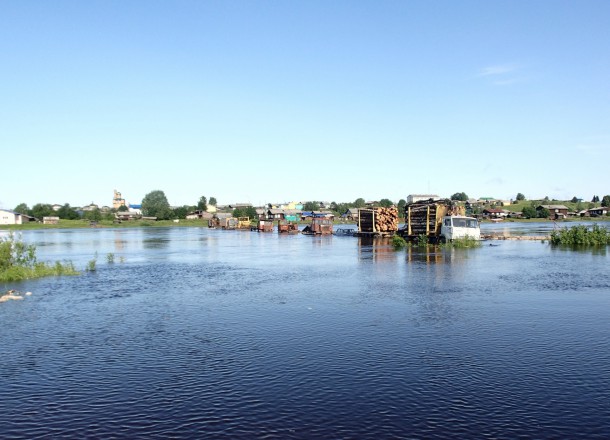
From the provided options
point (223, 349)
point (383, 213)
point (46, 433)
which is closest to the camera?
point (46, 433)

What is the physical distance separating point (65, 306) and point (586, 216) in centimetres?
17640

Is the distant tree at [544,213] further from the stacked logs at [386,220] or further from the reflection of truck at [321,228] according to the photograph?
the stacked logs at [386,220]

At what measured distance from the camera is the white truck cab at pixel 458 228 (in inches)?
2201

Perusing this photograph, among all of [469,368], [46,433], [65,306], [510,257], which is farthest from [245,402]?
[510,257]

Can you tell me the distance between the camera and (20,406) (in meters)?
12.4

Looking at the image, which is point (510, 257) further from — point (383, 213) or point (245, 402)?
point (245, 402)

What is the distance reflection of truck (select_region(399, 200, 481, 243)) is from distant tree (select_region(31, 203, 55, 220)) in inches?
5721

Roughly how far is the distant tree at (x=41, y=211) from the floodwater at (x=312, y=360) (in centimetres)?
15865

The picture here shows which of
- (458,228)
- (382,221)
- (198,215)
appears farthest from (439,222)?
(198,215)

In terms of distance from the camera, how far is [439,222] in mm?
60500

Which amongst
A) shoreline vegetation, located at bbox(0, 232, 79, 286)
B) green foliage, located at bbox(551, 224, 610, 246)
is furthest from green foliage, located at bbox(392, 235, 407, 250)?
shoreline vegetation, located at bbox(0, 232, 79, 286)

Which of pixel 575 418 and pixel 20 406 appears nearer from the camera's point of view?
pixel 575 418

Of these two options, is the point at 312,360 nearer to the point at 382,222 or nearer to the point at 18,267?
the point at 18,267

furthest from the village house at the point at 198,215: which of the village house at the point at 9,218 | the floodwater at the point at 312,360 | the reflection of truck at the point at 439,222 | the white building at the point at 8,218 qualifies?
the floodwater at the point at 312,360
